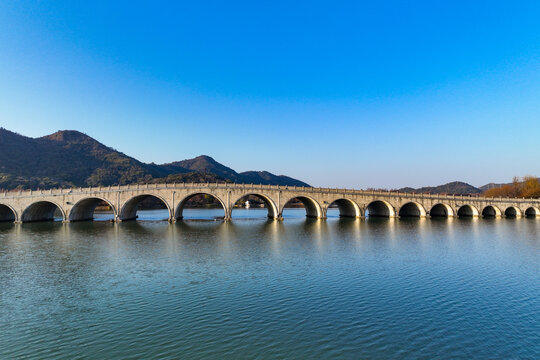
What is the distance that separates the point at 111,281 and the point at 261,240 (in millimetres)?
Result: 16517

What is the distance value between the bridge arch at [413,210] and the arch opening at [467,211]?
12.1 metres

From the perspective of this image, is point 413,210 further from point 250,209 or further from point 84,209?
point 84,209

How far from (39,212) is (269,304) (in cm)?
5929

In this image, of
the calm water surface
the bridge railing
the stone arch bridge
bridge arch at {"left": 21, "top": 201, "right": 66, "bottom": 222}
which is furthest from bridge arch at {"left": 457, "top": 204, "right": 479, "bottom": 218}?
bridge arch at {"left": 21, "top": 201, "right": 66, "bottom": 222}

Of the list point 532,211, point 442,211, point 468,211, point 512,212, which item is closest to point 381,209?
point 442,211

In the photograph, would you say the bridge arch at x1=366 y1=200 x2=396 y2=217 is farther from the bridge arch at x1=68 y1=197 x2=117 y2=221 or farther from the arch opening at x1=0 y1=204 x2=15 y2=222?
the arch opening at x1=0 y1=204 x2=15 y2=222

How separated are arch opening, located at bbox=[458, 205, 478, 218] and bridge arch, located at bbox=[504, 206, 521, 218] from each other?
29.6ft

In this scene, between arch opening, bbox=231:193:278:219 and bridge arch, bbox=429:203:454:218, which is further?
arch opening, bbox=231:193:278:219

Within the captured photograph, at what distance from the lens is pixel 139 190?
49.9m

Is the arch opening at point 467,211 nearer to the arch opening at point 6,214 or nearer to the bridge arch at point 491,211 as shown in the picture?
the bridge arch at point 491,211

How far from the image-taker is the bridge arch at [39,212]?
50.0m

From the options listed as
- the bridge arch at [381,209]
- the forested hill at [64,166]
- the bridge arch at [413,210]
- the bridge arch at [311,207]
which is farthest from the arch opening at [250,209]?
the bridge arch at [413,210]

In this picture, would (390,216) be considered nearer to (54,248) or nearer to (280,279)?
(280,279)

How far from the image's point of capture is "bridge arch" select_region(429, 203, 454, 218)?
63.8 meters
